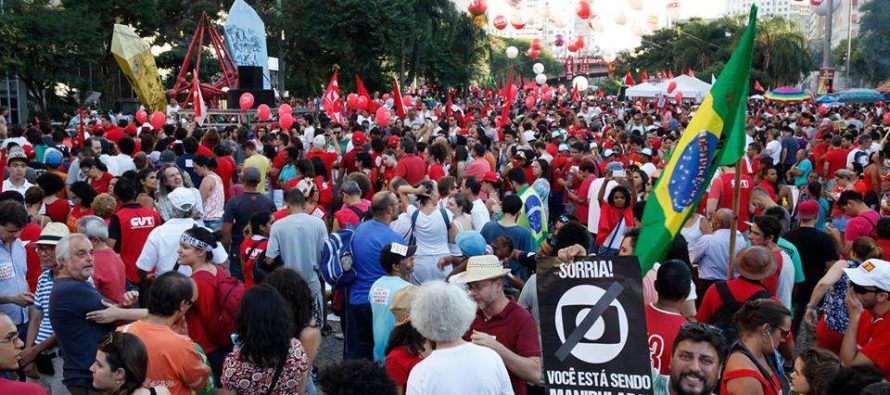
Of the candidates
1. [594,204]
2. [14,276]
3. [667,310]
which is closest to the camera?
[667,310]

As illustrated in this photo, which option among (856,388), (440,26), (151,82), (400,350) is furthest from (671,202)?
(440,26)

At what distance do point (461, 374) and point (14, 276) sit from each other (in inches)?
162

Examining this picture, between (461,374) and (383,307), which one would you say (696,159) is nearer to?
(461,374)

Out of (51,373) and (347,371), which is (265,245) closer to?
(51,373)

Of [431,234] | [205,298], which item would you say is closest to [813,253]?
[431,234]

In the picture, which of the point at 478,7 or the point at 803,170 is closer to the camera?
the point at 803,170

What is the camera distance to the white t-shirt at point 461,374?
12.9 feet

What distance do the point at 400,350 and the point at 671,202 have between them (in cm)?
160

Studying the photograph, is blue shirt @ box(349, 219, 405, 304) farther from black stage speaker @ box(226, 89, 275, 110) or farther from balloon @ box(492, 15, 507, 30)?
balloon @ box(492, 15, 507, 30)

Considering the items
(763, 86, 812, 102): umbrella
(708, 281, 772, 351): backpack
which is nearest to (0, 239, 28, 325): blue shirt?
(708, 281, 772, 351): backpack

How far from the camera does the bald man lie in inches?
297

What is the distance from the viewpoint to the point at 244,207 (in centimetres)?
899

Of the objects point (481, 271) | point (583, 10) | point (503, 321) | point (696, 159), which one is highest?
point (583, 10)

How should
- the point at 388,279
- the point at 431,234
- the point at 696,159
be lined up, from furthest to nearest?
the point at 431,234, the point at 388,279, the point at 696,159
